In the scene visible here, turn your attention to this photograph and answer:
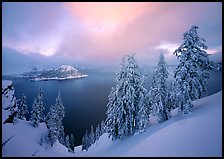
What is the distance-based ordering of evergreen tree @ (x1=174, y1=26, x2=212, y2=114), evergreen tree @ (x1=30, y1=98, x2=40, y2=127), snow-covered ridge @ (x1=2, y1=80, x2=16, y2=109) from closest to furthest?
snow-covered ridge @ (x1=2, y1=80, x2=16, y2=109) → evergreen tree @ (x1=174, y1=26, x2=212, y2=114) → evergreen tree @ (x1=30, y1=98, x2=40, y2=127)

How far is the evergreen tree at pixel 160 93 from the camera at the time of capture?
21.3 metres

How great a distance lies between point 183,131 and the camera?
472 inches

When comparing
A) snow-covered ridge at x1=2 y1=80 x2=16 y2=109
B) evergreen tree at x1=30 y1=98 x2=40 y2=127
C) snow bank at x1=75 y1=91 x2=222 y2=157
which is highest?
snow-covered ridge at x1=2 y1=80 x2=16 y2=109

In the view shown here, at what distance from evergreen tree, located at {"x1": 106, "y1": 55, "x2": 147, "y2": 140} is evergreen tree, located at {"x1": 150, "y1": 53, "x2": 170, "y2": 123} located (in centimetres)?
225

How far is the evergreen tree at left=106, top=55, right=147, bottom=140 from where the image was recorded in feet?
66.1

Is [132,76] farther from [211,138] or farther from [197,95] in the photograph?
[211,138]

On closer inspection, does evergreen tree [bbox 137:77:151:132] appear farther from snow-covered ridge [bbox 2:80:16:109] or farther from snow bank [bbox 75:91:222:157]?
snow-covered ridge [bbox 2:80:16:109]

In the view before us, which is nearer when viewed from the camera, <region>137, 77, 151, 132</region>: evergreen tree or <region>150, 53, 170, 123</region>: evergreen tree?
<region>137, 77, 151, 132</region>: evergreen tree

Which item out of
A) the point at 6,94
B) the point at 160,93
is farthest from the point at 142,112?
the point at 6,94

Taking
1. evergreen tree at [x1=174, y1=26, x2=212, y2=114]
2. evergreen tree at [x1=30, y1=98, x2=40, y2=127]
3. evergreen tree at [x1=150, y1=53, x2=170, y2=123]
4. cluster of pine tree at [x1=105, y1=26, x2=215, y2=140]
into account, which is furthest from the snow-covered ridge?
evergreen tree at [x1=174, y1=26, x2=212, y2=114]

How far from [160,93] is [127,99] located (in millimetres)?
5473

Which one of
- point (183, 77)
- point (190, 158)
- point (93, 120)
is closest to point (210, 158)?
point (190, 158)

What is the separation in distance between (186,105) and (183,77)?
140 inches

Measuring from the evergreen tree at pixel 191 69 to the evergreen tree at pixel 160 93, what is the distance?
3.71m
